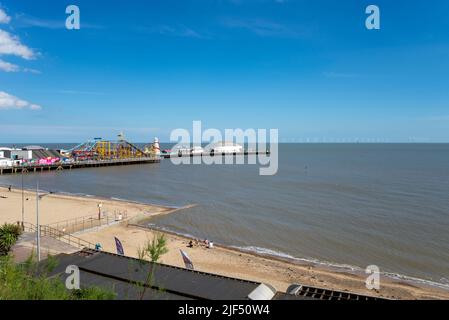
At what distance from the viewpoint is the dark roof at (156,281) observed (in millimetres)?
11781

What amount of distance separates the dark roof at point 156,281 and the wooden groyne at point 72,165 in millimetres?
64095

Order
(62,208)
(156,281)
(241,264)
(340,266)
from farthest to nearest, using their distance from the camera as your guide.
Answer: (62,208)
(340,266)
(241,264)
(156,281)

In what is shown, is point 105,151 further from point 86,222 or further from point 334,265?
point 334,265


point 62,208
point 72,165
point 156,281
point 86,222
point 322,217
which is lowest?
point 322,217

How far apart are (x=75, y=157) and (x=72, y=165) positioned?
1147 cm

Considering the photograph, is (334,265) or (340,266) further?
(334,265)

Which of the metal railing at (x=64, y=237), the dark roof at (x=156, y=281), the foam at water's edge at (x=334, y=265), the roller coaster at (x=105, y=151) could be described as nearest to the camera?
the dark roof at (x=156, y=281)

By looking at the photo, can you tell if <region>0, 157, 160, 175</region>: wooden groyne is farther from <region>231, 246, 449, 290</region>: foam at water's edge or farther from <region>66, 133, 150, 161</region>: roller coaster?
<region>231, 246, 449, 290</region>: foam at water's edge

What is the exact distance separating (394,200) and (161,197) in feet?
103

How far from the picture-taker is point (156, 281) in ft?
42.1

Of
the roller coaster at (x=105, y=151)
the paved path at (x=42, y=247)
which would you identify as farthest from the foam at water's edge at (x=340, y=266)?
the roller coaster at (x=105, y=151)

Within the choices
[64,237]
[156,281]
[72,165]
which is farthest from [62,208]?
[72,165]

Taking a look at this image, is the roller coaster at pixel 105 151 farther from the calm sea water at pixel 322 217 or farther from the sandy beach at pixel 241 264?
the sandy beach at pixel 241 264

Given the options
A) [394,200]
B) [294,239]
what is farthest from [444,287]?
[394,200]
